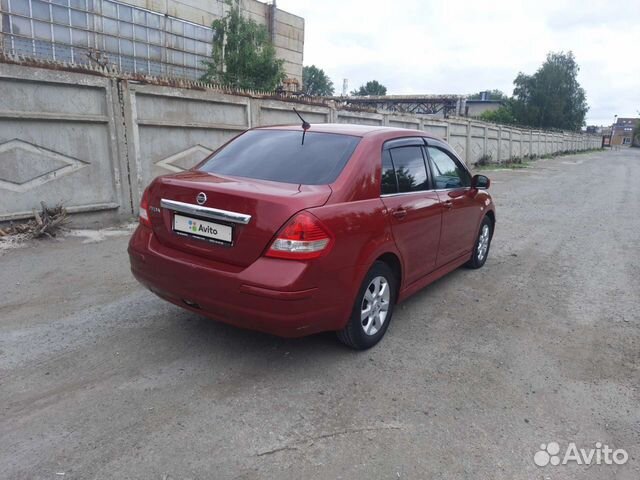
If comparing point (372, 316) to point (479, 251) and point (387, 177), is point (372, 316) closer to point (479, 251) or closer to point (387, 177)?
point (387, 177)

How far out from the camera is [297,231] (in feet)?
9.38

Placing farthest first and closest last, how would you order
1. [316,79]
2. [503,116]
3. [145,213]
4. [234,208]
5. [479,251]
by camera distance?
[316,79], [503,116], [479,251], [145,213], [234,208]

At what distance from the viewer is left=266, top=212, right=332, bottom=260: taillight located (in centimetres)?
286

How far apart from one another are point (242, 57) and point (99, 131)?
613 inches

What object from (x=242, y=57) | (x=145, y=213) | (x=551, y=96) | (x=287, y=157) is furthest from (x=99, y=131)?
(x=551, y=96)

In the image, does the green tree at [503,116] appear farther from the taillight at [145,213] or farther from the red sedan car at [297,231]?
the taillight at [145,213]

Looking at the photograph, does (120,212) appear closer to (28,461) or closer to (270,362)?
(270,362)

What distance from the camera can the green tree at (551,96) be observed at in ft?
214

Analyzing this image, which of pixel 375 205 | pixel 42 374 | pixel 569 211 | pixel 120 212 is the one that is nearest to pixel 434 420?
pixel 375 205

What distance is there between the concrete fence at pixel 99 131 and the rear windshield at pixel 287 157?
147 inches

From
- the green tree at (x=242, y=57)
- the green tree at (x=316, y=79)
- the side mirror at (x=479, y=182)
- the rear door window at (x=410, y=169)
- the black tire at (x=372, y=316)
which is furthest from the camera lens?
the green tree at (x=316, y=79)

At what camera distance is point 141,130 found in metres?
7.46

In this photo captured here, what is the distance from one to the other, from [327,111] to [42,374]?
9362 millimetres

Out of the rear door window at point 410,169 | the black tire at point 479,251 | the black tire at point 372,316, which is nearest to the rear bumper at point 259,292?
the black tire at point 372,316
